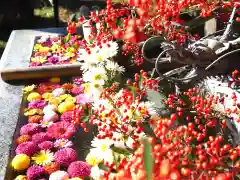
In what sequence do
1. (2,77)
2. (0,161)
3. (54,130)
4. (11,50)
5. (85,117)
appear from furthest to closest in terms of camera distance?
1. (11,50)
2. (2,77)
3. (54,130)
4. (0,161)
5. (85,117)

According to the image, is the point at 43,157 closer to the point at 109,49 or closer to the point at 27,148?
the point at 27,148

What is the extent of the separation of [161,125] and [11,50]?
1.69 metres

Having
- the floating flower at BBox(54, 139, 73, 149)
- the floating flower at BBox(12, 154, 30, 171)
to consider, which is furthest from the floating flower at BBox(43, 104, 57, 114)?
the floating flower at BBox(12, 154, 30, 171)

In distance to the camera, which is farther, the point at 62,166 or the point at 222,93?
the point at 62,166

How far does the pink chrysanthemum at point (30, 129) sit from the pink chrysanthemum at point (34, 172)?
0.78 feet

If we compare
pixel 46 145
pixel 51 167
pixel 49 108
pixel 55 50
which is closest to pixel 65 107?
pixel 49 108

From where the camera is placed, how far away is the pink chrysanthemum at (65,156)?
4.62 ft

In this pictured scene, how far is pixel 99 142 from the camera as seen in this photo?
1.24 m

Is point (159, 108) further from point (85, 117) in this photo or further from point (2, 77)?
point (2, 77)

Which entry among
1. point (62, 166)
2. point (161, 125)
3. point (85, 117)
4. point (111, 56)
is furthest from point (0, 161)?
point (161, 125)

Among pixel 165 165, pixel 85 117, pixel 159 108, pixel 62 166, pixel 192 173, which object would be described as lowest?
pixel 62 166

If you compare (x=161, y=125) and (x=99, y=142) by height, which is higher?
(x=161, y=125)

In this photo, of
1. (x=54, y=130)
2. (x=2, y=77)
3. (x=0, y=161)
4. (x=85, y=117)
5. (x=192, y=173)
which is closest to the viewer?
(x=192, y=173)

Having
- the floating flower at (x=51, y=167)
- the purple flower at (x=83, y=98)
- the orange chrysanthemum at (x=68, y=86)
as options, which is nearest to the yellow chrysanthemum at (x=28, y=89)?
the orange chrysanthemum at (x=68, y=86)
